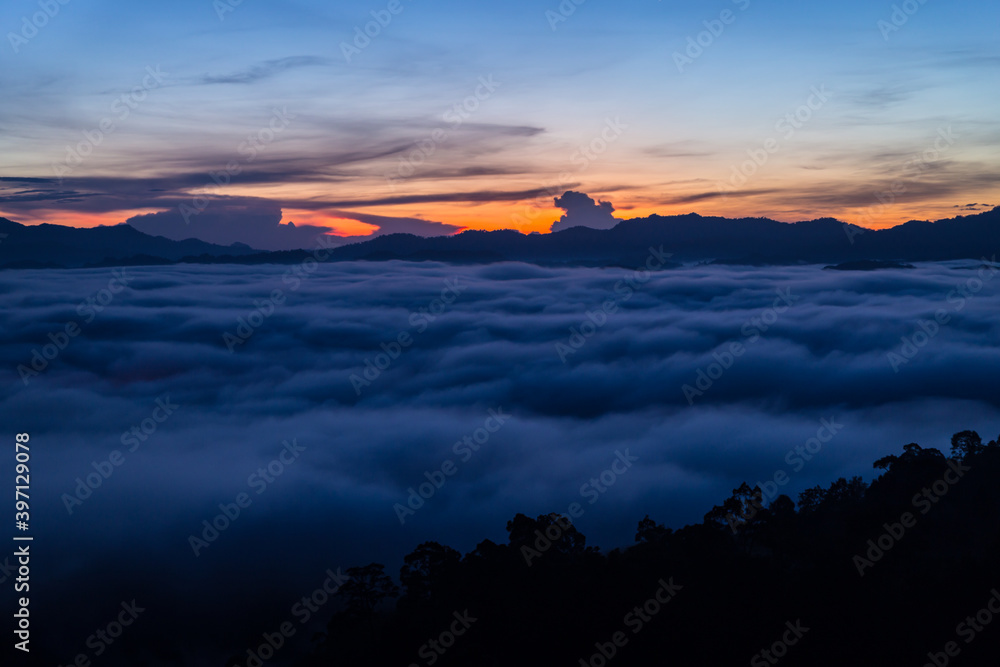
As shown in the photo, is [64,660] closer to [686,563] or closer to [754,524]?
[686,563]

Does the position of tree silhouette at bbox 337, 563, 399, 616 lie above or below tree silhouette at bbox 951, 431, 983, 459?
below

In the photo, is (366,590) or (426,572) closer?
(366,590)

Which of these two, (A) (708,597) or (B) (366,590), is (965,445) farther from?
(B) (366,590)

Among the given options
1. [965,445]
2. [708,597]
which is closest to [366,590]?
[708,597]

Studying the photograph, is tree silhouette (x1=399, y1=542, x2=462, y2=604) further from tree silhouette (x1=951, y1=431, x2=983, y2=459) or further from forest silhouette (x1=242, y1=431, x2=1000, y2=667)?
tree silhouette (x1=951, y1=431, x2=983, y2=459)

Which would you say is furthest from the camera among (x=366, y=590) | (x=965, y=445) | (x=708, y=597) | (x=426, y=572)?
(x=965, y=445)

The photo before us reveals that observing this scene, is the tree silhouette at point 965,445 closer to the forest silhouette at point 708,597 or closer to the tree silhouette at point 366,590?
the forest silhouette at point 708,597

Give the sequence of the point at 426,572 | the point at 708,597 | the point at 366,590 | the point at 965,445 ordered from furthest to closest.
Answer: the point at 965,445 → the point at 426,572 → the point at 366,590 → the point at 708,597

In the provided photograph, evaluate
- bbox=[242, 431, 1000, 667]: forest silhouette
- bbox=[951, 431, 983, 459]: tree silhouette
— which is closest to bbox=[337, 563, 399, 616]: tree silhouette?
bbox=[242, 431, 1000, 667]: forest silhouette

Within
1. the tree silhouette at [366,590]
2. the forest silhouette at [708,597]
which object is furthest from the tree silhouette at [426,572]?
the tree silhouette at [366,590]

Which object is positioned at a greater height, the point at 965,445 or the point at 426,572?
the point at 965,445

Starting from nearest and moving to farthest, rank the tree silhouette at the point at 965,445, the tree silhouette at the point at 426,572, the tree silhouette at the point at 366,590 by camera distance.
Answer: the tree silhouette at the point at 366,590
the tree silhouette at the point at 426,572
the tree silhouette at the point at 965,445

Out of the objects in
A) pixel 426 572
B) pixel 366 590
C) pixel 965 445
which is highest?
pixel 965 445
